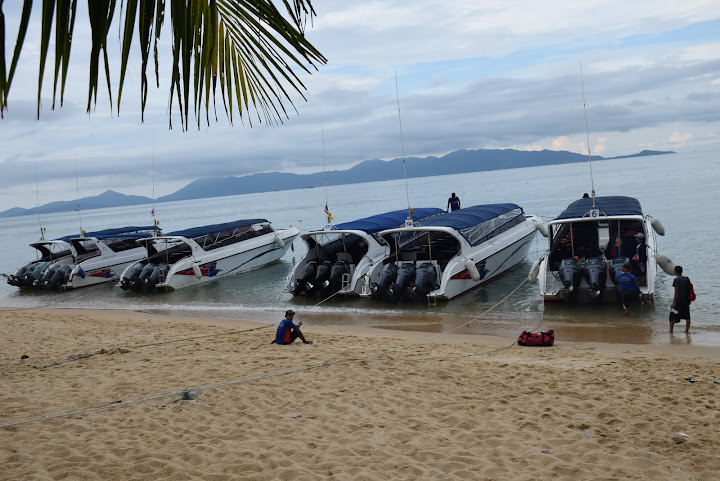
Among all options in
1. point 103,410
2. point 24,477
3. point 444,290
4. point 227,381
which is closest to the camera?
point 24,477

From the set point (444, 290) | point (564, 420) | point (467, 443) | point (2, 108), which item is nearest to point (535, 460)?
point (467, 443)

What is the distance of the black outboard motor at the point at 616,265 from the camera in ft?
45.1

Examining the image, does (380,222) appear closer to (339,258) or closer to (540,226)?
(339,258)

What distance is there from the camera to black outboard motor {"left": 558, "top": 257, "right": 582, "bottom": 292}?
13.6m

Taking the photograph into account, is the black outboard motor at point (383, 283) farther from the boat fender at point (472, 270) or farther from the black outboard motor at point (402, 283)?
the boat fender at point (472, 270)

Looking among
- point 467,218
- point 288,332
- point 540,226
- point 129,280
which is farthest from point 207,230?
point 288,332

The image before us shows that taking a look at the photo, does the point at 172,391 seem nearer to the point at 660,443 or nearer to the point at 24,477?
the point at 24,477

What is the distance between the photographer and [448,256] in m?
18.3

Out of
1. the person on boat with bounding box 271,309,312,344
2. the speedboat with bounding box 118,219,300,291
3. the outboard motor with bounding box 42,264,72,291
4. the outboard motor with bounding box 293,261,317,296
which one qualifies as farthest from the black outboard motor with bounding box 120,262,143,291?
the person on boat with bounding box 271,309,312,344

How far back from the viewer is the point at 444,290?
1552 centimetres

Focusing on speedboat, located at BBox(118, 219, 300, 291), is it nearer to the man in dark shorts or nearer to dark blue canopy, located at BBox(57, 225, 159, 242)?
dark blue canopy, located at BBox(57, 225, 159, 242)

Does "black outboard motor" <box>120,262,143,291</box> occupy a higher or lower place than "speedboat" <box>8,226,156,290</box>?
lower

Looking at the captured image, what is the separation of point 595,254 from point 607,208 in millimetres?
1366

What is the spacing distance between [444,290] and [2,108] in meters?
14.5
